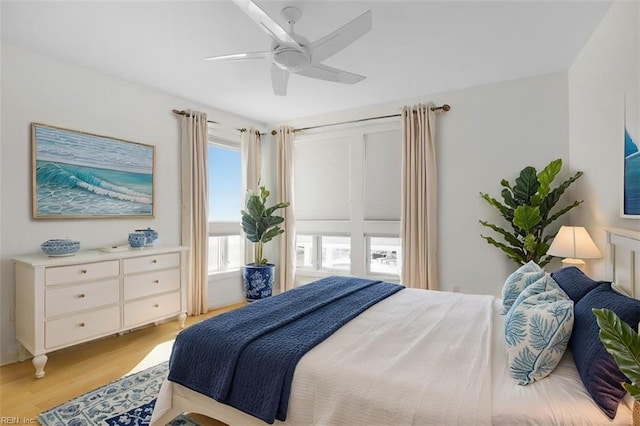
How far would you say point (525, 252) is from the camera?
3.37 meters

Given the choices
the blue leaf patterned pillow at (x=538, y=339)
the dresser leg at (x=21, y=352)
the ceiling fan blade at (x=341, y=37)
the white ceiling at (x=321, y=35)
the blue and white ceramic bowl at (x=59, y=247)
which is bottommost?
the dresser leg at (x=21, y=352)

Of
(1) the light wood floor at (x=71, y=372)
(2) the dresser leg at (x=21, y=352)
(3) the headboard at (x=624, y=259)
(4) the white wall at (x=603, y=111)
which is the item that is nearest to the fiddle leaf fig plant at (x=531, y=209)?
(4) the white wall at (x=603, y=111)

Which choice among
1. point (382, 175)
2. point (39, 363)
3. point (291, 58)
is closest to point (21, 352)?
point (39, 363)

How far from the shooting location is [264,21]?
1.88 metres

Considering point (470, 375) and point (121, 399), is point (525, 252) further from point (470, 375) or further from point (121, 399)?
point (121, 399)

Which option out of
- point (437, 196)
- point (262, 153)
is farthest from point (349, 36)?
point (262, 153)

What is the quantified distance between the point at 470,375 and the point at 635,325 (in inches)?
25.0

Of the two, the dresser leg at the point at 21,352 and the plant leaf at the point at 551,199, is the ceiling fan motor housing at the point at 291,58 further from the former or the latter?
the dresser leg at the point at 21,352

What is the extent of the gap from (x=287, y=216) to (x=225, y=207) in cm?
91

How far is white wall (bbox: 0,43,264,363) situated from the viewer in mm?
2773

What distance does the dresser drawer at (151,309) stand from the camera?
10.3ft

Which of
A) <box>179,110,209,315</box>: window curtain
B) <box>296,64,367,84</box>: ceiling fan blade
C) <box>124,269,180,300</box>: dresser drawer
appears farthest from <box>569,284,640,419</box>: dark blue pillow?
<box>179,110,209,315</box>: window curtain

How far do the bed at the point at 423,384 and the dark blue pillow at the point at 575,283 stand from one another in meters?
0.04

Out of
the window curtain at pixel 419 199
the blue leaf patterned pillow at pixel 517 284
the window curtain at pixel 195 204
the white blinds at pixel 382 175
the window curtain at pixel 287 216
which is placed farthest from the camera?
the window curtain at pixel 287 216
